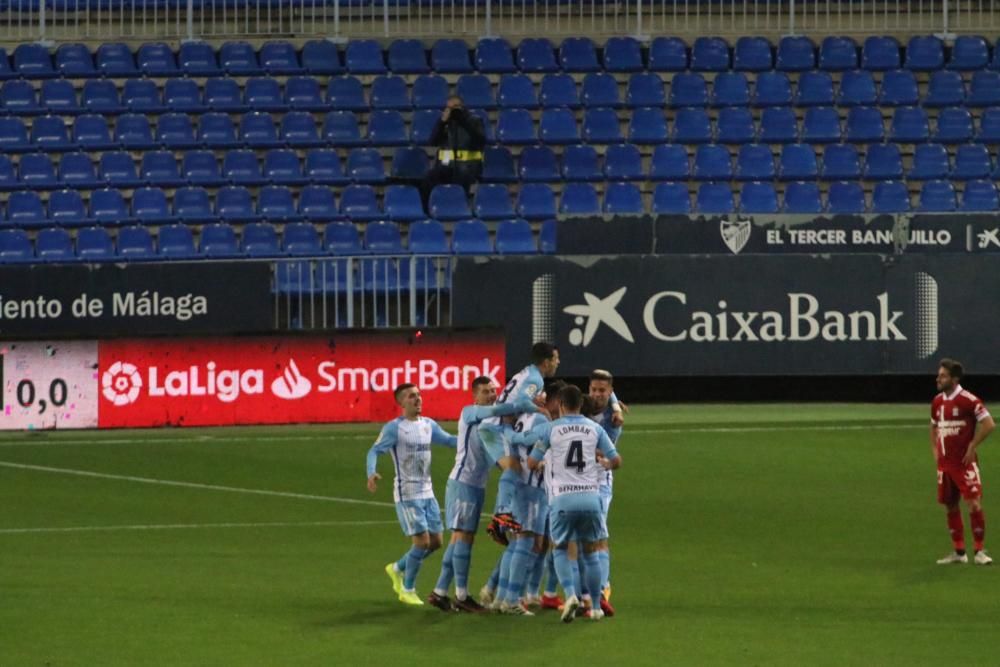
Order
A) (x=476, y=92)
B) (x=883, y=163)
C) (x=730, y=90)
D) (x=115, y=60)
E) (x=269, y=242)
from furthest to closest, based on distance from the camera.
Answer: (x=115, y=60) → (x=730, y=90) → (x=476, y=92) → (x=883, y=163) → (x=269, y=242)

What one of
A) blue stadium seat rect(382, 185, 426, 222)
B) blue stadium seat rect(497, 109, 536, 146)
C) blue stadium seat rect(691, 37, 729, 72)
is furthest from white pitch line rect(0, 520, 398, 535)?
blue stadium seat rect(691, 37, 729, 72)

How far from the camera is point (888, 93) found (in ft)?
103

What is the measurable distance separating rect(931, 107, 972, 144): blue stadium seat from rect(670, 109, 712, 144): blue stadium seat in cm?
369

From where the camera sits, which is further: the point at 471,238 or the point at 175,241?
the point at 175,241

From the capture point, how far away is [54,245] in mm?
29172

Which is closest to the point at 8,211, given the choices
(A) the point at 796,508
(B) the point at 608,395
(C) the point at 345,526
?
(C) the point at 345,526

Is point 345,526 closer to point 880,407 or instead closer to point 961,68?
point 880,407

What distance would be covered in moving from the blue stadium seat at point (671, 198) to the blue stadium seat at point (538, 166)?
1.71m

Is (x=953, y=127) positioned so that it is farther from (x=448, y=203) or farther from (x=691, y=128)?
(x=448, y=203)

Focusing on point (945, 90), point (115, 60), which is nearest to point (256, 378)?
point (115, 60)

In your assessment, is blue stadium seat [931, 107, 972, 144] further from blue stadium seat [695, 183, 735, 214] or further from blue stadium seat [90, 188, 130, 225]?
blue stadium seat [90, 188, 130, 225]

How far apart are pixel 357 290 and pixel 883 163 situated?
9.28 meters

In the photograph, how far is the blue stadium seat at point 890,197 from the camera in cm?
2957

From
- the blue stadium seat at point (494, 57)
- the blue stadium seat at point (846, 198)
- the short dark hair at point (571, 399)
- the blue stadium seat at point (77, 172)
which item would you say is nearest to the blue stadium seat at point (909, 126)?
the blue stadium seat at point (846, 198)
